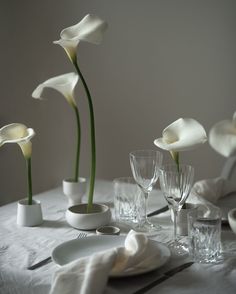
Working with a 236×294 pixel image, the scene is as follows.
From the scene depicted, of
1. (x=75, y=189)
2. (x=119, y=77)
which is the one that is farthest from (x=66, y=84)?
(x=119, y=77)

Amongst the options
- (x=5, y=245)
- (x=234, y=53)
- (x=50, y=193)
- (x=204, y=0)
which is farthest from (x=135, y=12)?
(x=5, y=245)

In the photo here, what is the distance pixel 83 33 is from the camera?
3.86 feet

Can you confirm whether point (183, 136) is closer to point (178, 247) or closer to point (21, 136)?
point (178, 247)

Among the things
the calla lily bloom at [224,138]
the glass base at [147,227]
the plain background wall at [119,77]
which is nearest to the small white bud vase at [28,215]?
the glass base at [147,227]

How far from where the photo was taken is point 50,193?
5.29ft

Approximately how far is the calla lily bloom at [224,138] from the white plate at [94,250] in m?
0.25

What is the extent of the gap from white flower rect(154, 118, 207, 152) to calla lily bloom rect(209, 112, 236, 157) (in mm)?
123

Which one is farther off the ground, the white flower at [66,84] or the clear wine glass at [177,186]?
the white flower at [66,84]

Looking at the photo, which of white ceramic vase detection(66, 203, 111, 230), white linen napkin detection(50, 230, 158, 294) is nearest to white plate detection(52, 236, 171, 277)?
white linen napkin detection(50, 230, 158, 294)

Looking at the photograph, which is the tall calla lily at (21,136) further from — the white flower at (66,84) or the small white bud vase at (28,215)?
the white flower at (66,84)

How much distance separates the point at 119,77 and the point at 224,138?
1622 millimetres

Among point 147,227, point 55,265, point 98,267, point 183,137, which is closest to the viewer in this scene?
point 98,267

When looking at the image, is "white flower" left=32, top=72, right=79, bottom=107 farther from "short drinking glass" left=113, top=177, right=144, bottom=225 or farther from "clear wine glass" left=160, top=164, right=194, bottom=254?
"clear wine glass" left=160, top=164, right=194, bottom=254

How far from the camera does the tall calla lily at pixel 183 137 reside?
1066mm
